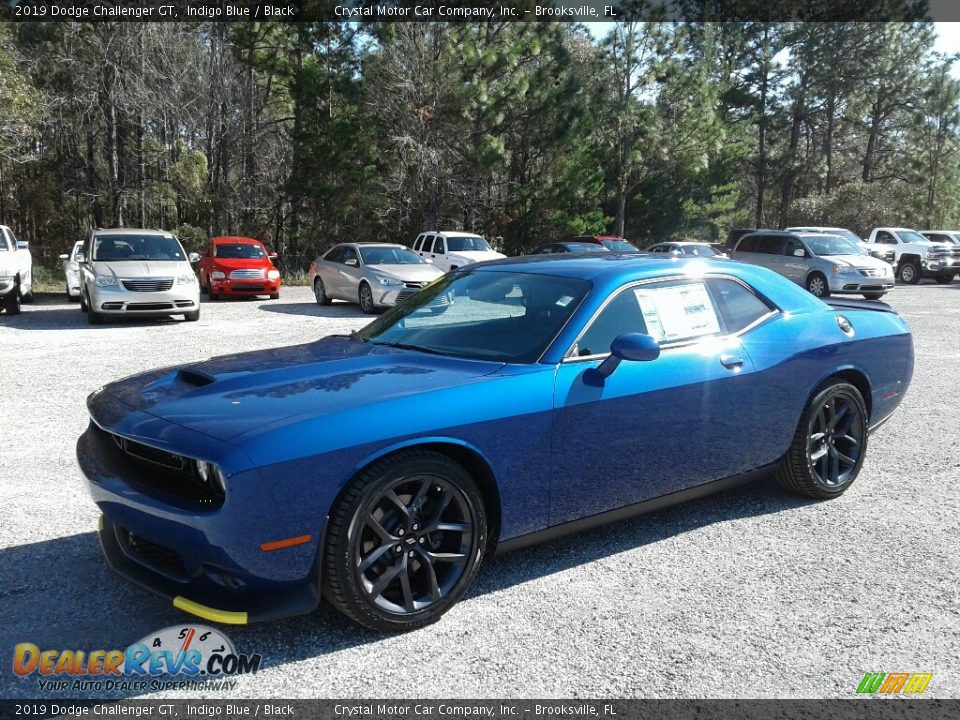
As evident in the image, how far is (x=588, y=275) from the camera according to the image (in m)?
4.34

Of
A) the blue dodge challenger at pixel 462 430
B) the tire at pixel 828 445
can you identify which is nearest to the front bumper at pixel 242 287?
the blue dodge challenger at pixel 462 430

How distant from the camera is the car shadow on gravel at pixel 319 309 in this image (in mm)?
17234

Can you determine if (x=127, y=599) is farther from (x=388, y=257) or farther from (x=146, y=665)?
(x=388, y=257)

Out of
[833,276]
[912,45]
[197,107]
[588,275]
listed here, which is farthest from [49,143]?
[912,45]

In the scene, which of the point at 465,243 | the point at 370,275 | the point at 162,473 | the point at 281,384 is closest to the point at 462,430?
the point at 281,384

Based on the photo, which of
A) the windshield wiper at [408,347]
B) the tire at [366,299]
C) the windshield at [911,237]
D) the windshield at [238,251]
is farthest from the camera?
the windshield at [911,237]

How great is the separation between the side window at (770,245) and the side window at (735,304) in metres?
18.6

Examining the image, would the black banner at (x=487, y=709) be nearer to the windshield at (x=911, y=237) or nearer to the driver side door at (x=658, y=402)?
the driver side door at (x=658, y=402)

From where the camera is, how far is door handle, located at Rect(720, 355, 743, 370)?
14.6 feet

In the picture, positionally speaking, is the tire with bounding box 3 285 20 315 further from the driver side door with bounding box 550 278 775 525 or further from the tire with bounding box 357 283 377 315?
the driver side door with bounding box 550 278 775 525

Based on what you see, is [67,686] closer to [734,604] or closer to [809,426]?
[734,604]

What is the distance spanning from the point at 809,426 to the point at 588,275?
165cm

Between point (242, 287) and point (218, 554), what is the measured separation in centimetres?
1844

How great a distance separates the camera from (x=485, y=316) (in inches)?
174
